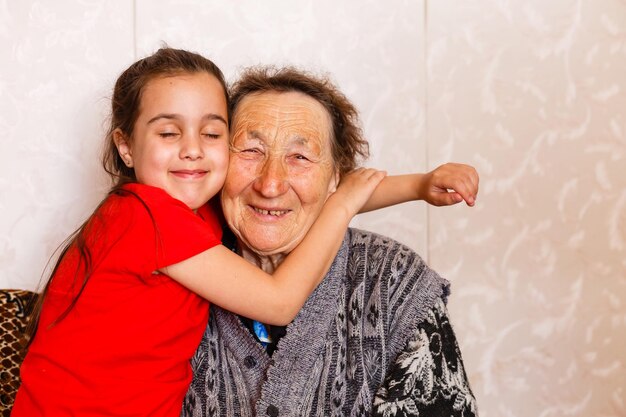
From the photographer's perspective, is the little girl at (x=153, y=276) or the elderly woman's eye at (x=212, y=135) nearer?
the little girl at (x=153, y=276)

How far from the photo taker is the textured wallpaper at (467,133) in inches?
102

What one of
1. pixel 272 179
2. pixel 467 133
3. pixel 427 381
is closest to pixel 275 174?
pixel 272 179

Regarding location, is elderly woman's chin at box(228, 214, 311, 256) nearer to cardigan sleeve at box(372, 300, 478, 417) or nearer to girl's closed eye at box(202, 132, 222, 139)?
girl's closed eye at box(202, 132, 222, 139)

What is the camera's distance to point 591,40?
9.62ft

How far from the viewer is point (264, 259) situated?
2.07 m

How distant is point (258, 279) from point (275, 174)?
1.00 ft

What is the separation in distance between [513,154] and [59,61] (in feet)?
5.52

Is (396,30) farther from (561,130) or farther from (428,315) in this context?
(428,315)

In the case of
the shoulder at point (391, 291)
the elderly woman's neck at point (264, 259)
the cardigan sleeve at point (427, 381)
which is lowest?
the cardigan sleeve at point (427, 381)

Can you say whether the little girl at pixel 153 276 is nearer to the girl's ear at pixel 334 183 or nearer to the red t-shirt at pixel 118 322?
the red t-shirt at pixel 118 322

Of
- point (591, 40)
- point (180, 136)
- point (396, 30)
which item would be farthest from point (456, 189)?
point (591, 40)

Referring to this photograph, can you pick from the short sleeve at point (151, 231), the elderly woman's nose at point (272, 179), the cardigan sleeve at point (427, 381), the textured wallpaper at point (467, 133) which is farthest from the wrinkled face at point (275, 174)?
the textured wallpaper at point (467, 133)

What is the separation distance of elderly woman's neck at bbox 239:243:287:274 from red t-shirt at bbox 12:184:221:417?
33 cm

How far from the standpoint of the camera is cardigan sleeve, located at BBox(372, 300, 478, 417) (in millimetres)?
1762
